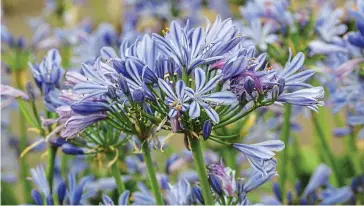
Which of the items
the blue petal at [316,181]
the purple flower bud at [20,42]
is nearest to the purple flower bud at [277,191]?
the blue petal at [316,181]

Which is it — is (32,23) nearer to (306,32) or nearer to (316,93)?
(306,32)

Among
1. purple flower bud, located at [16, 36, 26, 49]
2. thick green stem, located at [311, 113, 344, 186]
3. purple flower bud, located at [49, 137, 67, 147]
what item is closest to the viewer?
purple flower bud, located at [49, 137, 67, 147]

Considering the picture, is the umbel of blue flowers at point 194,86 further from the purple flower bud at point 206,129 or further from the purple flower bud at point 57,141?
the purple flower bud at point 57,141

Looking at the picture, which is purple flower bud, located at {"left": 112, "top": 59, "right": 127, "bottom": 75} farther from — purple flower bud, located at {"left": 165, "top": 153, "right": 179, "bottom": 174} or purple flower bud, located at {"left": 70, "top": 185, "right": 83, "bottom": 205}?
purple flower bud, located at {"left": 165, "top": 153, "right": 179, "bottom": 174}

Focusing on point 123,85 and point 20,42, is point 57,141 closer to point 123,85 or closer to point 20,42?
point 123,85

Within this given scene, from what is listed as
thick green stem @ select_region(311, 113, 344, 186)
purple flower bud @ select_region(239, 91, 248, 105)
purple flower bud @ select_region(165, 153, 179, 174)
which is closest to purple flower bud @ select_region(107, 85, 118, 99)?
purple flower bud @ select_region(239, 91, 248, 105)

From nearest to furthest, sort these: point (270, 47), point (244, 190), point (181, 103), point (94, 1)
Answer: point (181, 103)
point (244, 190)
point (270, 47)
point (94, 1)

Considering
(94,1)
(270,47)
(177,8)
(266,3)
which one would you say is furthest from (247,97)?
(94,1)
